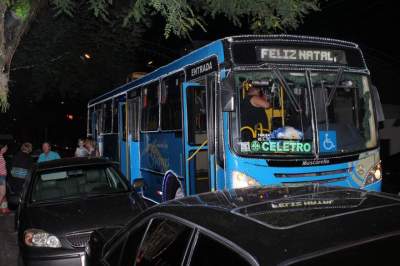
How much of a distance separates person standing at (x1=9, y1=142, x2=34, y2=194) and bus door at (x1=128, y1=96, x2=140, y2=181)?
8.85 ft

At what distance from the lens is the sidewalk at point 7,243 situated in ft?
25.5

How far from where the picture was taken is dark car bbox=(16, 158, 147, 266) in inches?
239

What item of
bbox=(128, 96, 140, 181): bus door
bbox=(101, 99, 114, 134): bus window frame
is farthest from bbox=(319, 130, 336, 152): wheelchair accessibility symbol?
bbox=(101, 99, 114, 134): bus window frame

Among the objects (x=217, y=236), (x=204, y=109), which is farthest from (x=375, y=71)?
(x=217, y=236)

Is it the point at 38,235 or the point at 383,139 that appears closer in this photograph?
the point at 38,235

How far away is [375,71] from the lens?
90.3ft

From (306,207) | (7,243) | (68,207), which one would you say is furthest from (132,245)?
(7,243)

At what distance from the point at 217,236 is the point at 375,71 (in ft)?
89.0

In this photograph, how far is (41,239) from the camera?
6129 millimetres

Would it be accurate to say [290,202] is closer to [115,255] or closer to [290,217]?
[290,217]

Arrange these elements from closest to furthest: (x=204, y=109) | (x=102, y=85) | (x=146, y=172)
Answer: (x=204, y=109)
(x=146, y=172)
(x=102, y=85)

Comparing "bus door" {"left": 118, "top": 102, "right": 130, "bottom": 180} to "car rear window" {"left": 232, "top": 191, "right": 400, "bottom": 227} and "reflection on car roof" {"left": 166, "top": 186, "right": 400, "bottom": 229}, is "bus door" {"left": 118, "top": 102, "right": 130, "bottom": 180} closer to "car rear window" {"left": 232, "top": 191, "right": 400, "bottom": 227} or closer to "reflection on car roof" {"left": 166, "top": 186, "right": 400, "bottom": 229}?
"reflection on car roof" {"left": 166, "top": 186, "right": 400, "bottom": 229}

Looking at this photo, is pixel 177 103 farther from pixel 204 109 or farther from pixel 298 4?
pixel 298 4

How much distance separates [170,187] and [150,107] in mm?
2164
